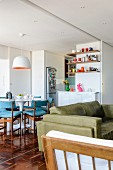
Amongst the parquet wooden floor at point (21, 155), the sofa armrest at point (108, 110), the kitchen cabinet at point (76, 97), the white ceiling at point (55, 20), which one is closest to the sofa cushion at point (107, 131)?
the sofa armrest at point (108, 110)

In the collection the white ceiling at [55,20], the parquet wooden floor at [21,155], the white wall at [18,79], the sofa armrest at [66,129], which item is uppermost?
the white ceiling at [55,20]

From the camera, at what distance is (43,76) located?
28.8 feet

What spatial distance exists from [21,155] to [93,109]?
1737 mm

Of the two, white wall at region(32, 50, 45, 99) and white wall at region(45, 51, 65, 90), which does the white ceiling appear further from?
white wall at region(45, 51, 65, 90)

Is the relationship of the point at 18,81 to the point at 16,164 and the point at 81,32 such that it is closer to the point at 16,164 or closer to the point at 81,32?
the point at 81,32

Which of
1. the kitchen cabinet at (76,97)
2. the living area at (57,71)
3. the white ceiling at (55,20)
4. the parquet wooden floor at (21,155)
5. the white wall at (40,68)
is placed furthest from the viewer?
the white wall at (40,68)

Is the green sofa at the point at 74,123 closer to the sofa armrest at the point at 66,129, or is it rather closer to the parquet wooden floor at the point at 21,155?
the sofa armrest at the point at 66,129

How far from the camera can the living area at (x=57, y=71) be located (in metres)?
3.10

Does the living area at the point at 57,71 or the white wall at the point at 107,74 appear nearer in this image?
the living area at the point at 57,71

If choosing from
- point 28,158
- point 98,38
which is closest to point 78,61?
point 98,38

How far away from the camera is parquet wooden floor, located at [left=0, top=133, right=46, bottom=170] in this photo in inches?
113

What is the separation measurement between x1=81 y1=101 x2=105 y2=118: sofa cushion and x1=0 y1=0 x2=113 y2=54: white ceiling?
197 cm

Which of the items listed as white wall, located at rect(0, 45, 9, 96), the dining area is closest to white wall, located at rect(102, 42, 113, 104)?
the dining area

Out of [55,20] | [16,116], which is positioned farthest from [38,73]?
[16,116]
